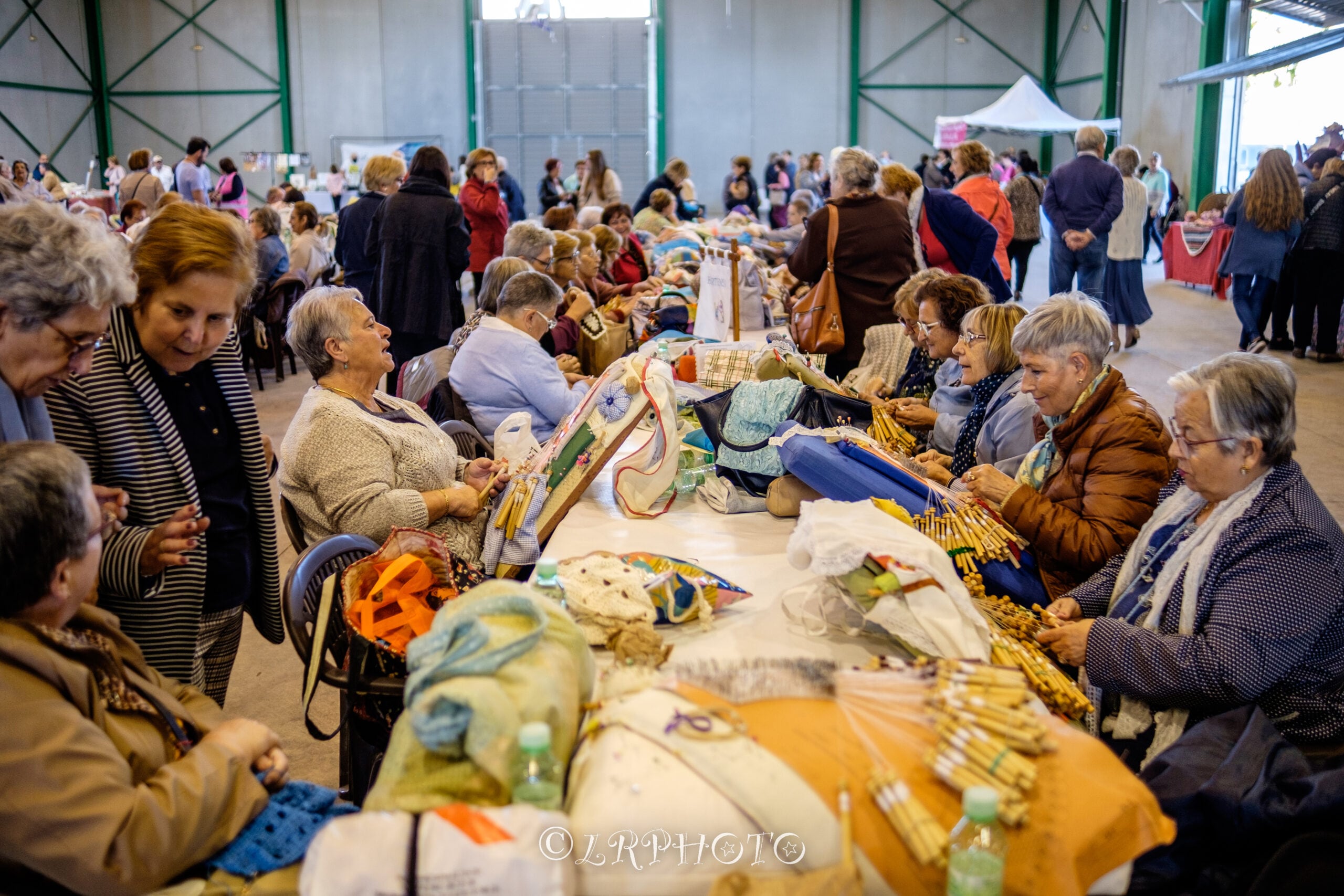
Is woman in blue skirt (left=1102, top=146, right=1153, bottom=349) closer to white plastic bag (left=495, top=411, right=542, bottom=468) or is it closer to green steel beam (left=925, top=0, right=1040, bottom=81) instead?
white plastic bag (left=495, top=411, right=542, bottom=468)

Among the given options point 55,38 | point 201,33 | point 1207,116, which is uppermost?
point 201,33

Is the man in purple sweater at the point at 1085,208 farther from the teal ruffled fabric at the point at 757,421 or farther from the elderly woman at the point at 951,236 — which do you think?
the teal ruffled fabric at the point at 757,421

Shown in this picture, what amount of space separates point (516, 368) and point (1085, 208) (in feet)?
19.9

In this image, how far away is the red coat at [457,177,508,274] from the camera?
702cm

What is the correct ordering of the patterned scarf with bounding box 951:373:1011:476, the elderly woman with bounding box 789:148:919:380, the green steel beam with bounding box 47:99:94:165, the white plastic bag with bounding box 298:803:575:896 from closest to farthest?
the white plastic bag with bounding box 298:803:575:896
the patterned scarf with bounding box 951:373:1011:476
the elderly woman with bounding box 789:148:919:380
the green steel beam with bounding box 47:99:94:165

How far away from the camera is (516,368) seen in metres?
3.64

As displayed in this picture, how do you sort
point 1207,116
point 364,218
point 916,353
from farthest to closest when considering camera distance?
point 1207,116 → point 364,218 → point 916,353

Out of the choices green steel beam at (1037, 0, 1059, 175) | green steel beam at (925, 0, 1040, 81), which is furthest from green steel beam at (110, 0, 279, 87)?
green steel beam at (1037, 0, 1059, 175)

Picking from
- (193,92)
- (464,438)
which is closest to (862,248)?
(464,438)

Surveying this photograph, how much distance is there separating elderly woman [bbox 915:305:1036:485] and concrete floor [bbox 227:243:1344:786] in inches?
75.9

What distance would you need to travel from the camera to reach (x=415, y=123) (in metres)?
18.9

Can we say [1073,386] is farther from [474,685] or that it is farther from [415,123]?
[415,123]

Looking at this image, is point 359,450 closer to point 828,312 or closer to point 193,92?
point 828,312

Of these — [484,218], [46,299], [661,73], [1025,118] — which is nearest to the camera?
[46,299]
